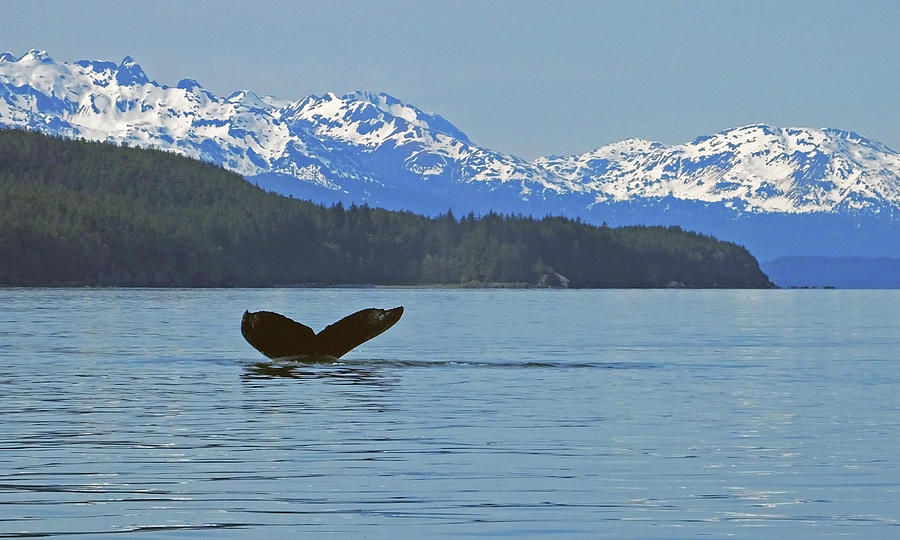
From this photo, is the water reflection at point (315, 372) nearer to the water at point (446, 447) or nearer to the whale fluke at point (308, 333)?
the water at point (446, 447)

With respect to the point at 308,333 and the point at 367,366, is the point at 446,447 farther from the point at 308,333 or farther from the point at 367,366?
the point at 308,333

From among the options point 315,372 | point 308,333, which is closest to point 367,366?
point 308,333

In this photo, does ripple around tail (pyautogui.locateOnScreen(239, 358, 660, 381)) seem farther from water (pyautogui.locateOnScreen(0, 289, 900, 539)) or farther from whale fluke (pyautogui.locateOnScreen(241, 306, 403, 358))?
whale fluke (pyautogui.locateOnScreen(241, 306, 403, 358))

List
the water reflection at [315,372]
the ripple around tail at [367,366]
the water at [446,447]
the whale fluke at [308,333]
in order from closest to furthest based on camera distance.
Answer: the water at [446,447]
the water reflection at [315,372]
the ripple around tail at [367,366]
the whale fluke at [308,333]

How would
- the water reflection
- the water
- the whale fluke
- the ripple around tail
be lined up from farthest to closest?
the whale fluke < the ripple around tail < the water reflection < the water

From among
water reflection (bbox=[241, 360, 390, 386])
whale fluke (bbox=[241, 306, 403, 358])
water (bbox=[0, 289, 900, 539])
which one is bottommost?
water (bbox=[0, 289, 900, 539])

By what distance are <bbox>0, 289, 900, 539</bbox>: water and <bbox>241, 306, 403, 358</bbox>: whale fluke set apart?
112 cm

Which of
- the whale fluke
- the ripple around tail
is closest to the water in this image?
the ripple around tail

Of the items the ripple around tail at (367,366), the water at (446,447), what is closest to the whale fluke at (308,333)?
the ripple around tail at (367,366)

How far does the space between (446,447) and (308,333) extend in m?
28.9

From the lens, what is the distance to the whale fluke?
195 feet

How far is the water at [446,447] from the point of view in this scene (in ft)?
78.5

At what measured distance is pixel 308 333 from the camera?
202 feet

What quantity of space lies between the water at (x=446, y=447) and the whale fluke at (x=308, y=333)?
1121 mm
